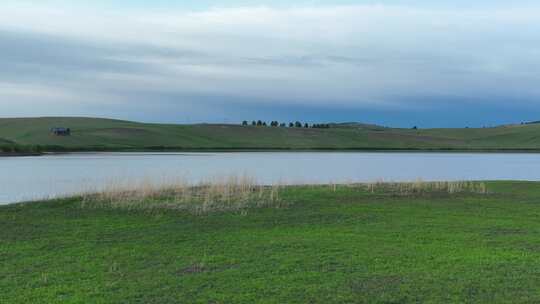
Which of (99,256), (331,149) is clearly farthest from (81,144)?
(99,256)

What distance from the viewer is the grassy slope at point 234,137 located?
340 ft

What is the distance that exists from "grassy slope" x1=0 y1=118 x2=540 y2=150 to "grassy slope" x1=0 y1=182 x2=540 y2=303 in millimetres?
84509

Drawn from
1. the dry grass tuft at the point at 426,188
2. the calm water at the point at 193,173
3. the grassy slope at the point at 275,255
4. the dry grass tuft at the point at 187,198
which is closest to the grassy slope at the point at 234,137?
the calm water at the point at 193,173

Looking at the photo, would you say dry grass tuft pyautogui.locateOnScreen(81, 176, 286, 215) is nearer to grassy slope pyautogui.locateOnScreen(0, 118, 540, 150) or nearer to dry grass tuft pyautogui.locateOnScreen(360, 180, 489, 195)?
dry grass tuft pyautogui.locateOnScreen(360, 180, 489, 195)

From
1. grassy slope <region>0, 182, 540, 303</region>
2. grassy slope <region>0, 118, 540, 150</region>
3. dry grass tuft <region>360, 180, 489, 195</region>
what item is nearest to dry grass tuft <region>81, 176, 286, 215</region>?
grassy slope <region>0, 182, 540, 303</region>

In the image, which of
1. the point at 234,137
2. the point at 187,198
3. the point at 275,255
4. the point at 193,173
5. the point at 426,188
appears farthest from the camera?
the point at 234,137

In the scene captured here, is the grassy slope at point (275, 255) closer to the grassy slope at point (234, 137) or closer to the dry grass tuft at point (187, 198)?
the dry grass tuft at point (187, 198)

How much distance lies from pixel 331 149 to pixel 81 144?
145ft

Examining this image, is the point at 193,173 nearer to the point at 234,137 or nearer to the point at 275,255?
the point at 275,255

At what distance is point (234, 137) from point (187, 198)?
10518cm

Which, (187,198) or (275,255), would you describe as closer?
(275,255)

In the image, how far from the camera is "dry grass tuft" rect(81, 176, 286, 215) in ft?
53.1

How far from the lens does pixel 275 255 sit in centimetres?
987

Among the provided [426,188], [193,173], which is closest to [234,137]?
[193,173]
